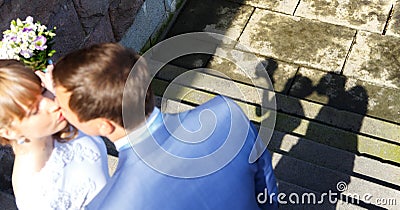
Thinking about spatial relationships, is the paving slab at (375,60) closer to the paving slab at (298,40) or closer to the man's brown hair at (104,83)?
Answer: the paving slab at (298,40)

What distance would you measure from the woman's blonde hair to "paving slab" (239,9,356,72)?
3.64 m

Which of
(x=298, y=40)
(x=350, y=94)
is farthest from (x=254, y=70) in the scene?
(x=350, y=94)

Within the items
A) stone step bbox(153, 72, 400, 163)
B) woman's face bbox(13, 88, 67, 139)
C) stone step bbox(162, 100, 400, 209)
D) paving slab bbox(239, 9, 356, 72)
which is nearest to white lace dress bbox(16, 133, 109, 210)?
woman's face bbox(13, 88, 67, 139)

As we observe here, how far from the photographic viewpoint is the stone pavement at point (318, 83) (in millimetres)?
4219

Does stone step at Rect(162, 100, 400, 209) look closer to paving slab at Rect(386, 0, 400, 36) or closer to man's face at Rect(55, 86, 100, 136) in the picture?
man's face at Rect(55, 86, 100, 136)

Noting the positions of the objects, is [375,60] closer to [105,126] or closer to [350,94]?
[350,94]

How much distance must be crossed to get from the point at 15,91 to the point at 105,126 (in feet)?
1.51

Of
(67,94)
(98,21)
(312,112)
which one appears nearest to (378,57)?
(312,112)

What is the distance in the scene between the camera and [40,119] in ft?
8.16

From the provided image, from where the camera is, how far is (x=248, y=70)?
5.46 metres

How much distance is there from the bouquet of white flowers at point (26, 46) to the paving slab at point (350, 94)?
9.84 ft

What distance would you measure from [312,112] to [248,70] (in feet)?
2.42

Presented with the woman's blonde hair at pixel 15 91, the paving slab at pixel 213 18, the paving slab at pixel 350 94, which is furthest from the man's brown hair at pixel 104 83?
the paving slab at pixel 213 18

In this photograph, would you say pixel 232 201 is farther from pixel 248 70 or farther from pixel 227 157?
pixel 248 70
